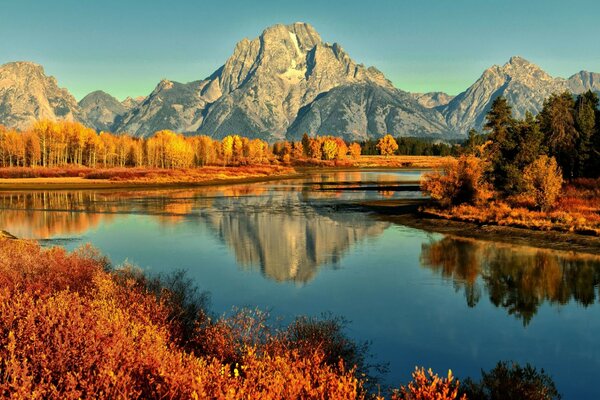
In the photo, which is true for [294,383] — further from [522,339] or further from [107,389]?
[522,339]

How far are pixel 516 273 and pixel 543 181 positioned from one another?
24352mm

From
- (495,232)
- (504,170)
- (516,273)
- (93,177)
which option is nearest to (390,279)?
(516,273)

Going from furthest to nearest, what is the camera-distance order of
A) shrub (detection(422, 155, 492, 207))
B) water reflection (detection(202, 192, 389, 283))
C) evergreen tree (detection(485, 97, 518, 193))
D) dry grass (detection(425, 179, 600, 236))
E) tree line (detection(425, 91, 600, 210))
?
1. evergreen tree (detection(485, 97, 518, 193))
2. shrub (detection(422, 155, 492, 207))
3. tree line (detection(425, 91, 600, 210))
4. dry grass (detection(425, 179, 600, 236))
5. water reflection (detection(202, 192, 389, 283))

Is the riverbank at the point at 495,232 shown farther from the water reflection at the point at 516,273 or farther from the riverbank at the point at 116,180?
the riverbank at the point at 116,180

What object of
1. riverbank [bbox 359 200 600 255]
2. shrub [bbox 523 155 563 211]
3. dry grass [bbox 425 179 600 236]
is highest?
shrub [bbox 523 155 563 211]

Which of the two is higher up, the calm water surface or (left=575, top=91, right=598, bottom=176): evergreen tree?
(left=575, top=91, right=598, bottom=176): evergreen tree

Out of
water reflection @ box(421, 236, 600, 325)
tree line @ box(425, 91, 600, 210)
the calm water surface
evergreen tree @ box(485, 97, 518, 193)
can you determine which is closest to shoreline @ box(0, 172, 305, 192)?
the calm water surface

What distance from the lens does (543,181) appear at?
51094mm

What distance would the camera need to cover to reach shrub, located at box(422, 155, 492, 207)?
5841 centimetres

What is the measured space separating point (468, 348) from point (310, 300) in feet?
29.2

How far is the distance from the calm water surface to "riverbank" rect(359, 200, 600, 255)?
7.24ft

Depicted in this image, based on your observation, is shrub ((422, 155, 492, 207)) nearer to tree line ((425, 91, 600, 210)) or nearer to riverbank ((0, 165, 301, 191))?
tree line ((425, 91, 600, 210))

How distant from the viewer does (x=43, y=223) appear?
176 feet

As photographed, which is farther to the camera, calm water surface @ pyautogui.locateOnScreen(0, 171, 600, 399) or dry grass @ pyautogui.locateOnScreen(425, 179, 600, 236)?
dry grass @ pyautogui.locateOnScreen(425, 179, 600, 236)
